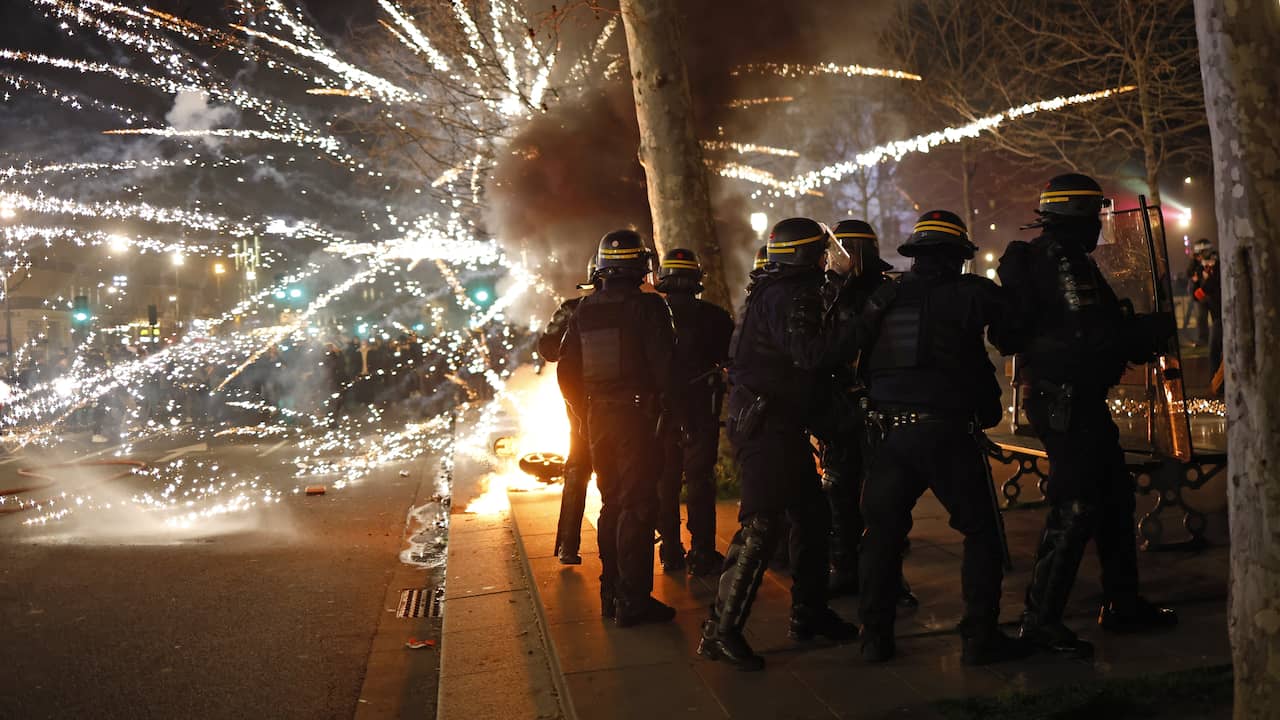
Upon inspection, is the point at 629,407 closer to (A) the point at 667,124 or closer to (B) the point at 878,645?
Result: (B) the point at 878,645

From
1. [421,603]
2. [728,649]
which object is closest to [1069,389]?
[728,649]

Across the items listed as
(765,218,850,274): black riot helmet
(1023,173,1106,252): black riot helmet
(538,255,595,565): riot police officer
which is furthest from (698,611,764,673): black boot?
(1023,173,1106,252): black riot helmet

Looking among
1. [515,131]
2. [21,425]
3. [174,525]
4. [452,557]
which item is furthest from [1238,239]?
[21,425]

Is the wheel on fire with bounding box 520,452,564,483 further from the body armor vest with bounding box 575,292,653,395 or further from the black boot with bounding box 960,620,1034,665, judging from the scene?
the black boot with bounding box 960,620,1034,665

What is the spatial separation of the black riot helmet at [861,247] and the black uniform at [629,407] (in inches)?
35.9

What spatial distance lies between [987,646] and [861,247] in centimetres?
190

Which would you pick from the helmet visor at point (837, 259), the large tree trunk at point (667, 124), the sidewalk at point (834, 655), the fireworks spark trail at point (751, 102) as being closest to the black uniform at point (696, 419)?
the sidewalk at point (834, 655)

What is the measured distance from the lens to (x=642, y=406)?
466cm

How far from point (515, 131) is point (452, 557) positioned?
8438 mm

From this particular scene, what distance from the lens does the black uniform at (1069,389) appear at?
4.04 metres

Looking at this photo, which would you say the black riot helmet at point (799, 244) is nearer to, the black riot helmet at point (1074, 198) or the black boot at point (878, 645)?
the black riot helmet at point (1074, 198)

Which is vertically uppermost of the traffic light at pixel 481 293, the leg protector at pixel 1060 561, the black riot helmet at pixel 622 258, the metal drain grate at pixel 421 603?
the traffic light at pixel 481 293

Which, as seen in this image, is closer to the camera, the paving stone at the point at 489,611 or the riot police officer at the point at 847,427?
the riot police officer at the point at 847,427

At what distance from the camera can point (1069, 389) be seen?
4.03 m
